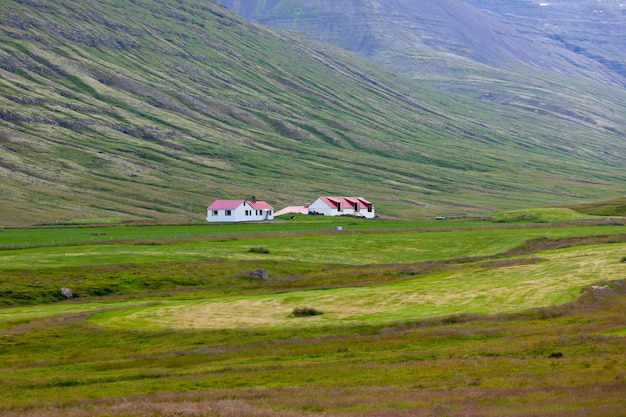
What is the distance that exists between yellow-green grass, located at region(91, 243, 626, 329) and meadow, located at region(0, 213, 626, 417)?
29 cm

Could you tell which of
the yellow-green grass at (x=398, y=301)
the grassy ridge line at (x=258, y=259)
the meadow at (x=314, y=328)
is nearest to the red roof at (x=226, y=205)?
the grassy ridge line at (x=258, y=259)

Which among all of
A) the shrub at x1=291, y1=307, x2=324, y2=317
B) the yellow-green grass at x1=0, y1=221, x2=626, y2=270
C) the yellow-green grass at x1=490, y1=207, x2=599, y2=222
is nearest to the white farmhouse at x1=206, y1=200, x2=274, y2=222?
the yellow-green grass at x1=0, y1=221, x2=626, y2=270

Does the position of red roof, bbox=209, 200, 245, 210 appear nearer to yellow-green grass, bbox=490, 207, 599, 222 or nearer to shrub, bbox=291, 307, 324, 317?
yellow-green grass, bbox=490, 207, 599, 222

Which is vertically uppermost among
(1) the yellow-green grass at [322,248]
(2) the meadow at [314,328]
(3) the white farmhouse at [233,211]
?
(3) the white farmhouse at [233,211]

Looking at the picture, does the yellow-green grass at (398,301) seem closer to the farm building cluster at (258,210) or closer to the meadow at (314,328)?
the meadow at (314,328)

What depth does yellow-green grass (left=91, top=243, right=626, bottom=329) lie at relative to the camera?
2579 inches

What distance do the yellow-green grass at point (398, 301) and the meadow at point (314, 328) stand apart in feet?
0.94

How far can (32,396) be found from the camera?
41.3 meters

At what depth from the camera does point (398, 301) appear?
2891 inches

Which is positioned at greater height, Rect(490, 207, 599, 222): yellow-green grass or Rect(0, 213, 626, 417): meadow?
Rect(490, 207, 599, 222): yellow-green grass

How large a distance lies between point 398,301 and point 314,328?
Result: 49.0 ft

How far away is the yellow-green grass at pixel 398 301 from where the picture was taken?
215 ft

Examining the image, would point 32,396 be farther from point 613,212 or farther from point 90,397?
point 613,212

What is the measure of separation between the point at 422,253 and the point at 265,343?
67241mm
